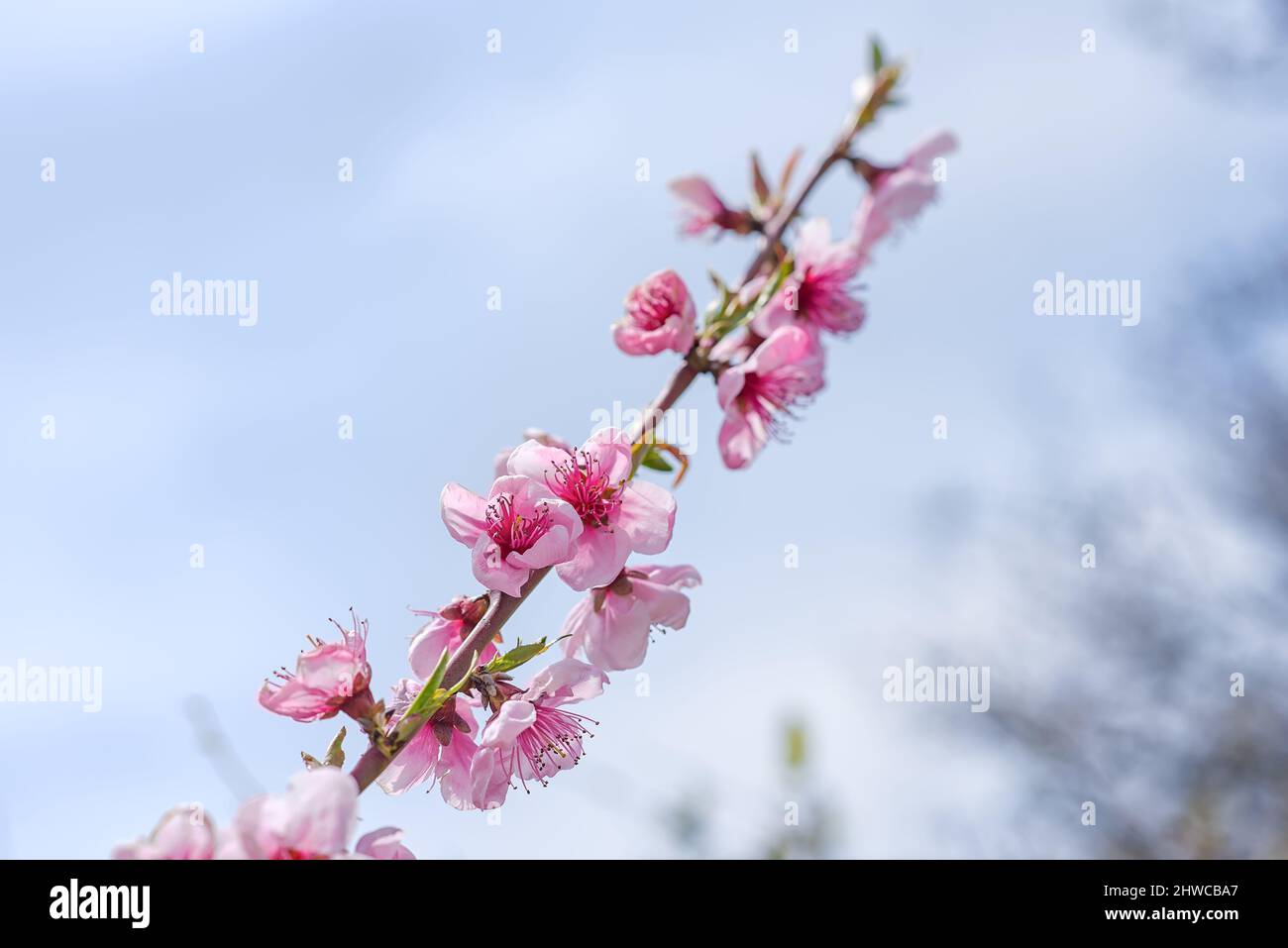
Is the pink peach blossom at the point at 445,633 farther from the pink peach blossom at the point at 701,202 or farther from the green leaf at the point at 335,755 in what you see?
the pink peach blossom at the point at 701,202

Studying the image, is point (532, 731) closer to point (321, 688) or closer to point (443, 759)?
point (443, 759)

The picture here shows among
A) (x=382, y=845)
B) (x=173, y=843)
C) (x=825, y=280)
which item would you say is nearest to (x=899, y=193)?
(x=825, y=280)

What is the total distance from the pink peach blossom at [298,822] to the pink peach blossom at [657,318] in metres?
0.75

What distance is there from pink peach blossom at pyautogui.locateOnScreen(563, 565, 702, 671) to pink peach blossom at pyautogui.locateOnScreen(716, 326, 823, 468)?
9.9 inches

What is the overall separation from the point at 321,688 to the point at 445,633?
18 cm

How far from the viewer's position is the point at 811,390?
1482 mm

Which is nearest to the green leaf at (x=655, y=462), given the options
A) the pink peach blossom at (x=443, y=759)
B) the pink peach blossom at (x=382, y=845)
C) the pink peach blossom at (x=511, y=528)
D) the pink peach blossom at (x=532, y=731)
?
the pink peach blossom at (x=511, y=528)

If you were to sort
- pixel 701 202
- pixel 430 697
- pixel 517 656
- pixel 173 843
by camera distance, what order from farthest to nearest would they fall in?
pixel 701 202, pixel 517 656, pixel 430 697, pixel 173 843

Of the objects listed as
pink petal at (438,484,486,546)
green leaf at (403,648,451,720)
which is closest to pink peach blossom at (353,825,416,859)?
green leaf at (403,648,451,720)

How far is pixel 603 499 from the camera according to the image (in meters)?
1.23

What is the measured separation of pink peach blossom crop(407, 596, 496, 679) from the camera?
1192mm

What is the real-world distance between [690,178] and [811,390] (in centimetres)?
42

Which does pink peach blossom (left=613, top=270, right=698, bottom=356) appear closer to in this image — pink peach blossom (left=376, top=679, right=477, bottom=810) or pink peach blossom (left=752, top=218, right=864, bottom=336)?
pink peach blossom (left=752, top=218, right=864, bottom=336)
